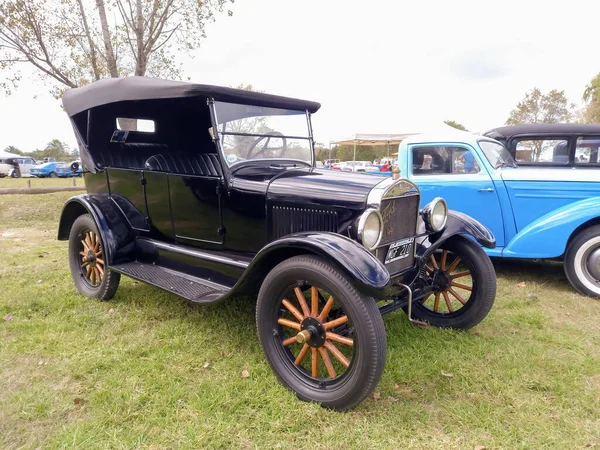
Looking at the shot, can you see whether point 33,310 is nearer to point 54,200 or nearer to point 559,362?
point 559,362

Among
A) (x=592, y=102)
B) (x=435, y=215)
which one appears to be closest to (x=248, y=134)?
(x=435, y=215)

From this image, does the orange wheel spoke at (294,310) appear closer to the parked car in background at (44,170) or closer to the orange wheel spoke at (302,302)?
the orange wheel spoke at (302,302)

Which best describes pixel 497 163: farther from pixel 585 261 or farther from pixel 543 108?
pixel 543 108

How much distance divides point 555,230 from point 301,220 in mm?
2979

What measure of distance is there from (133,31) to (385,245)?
10018mm

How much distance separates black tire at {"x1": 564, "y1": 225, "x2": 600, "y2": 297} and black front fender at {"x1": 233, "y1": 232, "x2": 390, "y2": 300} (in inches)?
122

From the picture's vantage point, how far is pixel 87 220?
12.8 feet

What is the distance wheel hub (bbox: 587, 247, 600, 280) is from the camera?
405 cm

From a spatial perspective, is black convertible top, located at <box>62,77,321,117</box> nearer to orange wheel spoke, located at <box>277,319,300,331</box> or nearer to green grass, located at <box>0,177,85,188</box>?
orange wheel spoke, located at <box>277,319,300,331</box>

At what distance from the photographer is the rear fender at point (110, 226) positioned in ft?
11.9

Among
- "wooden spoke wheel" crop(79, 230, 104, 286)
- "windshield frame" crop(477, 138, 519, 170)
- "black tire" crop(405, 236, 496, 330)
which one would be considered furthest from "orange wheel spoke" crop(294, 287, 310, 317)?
"windshield frame" crop(477, 138, 519, 170)

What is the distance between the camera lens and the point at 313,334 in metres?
2.31

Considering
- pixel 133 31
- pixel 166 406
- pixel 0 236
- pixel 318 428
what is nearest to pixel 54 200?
pixel 0 236

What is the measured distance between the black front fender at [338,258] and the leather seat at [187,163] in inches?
64.1
